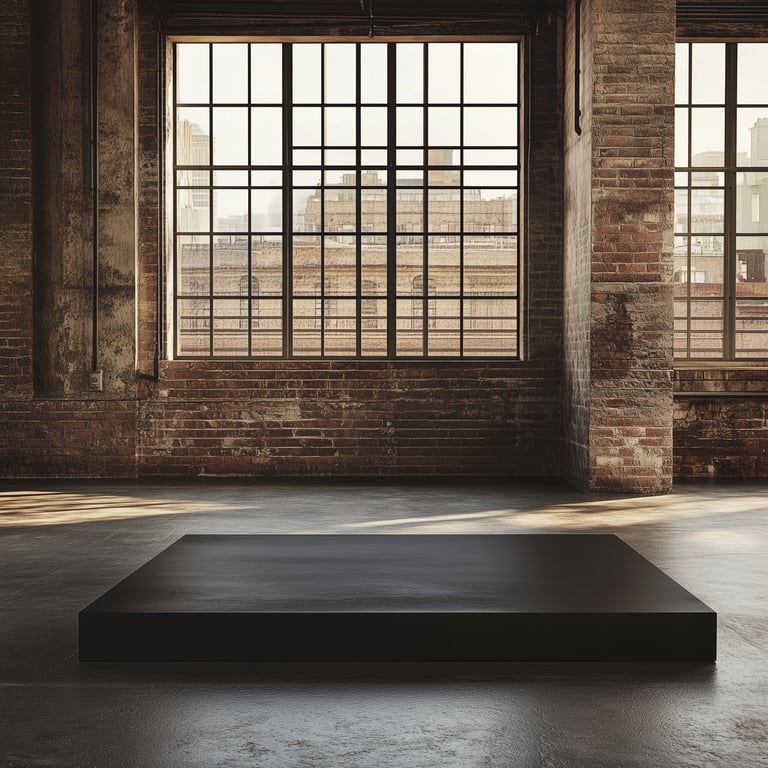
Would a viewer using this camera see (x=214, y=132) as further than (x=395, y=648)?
Yes

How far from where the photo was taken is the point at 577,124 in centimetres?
866

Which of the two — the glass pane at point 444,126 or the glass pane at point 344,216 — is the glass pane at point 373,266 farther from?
the glass pane at point 444,126

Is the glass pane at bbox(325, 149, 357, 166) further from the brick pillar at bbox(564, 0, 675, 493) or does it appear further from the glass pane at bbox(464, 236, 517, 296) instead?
the brick pillar at bbox(564, 0, 675, 493)

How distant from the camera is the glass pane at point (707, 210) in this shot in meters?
9.73

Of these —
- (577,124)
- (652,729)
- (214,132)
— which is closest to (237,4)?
(214,132)

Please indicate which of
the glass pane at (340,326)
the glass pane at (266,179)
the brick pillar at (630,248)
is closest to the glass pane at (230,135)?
the glass pane at (266,179)

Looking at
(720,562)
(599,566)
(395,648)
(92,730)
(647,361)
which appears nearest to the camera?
(92,730)

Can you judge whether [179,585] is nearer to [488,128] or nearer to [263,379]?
[263,379]

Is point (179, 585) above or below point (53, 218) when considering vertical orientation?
below

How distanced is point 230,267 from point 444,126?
2599 millimetres

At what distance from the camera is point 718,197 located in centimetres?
974

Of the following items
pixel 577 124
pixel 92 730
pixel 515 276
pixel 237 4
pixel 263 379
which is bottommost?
pixel 92 730

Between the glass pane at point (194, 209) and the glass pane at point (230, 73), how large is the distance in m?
0.96

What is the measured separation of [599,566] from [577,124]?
18.4 ft
